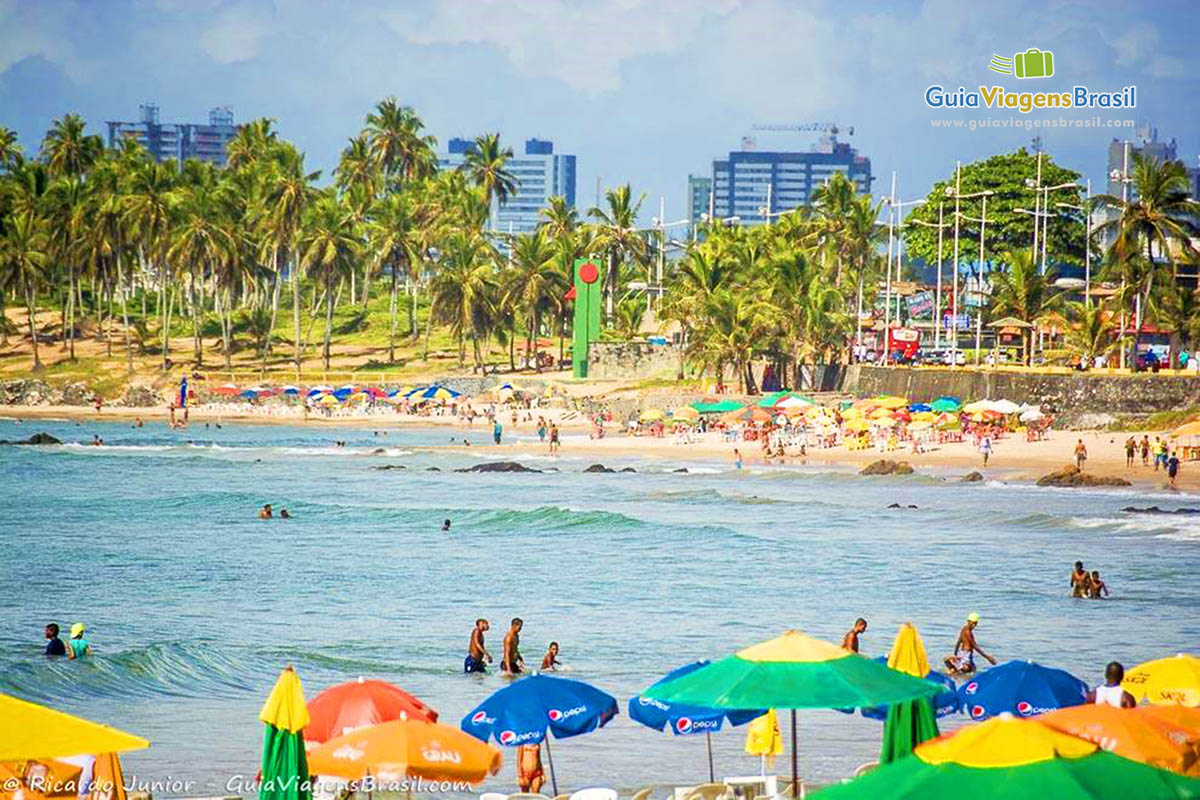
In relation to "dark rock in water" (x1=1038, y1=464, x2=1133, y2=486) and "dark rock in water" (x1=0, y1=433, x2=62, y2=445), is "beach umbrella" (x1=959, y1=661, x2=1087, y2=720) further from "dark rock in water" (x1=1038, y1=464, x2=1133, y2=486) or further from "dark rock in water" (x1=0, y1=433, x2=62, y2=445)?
"dark rock in water" (x1=0, y1=433, x2=62, y2=445)

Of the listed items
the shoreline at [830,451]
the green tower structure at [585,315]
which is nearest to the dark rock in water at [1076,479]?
the shoreline at [830,451]

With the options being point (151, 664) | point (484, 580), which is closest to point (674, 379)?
point (484, 580)

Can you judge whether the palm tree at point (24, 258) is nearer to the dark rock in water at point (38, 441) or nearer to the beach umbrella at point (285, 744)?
the dark rock in water at point (38, 441)

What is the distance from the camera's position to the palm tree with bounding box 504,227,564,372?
80188mm

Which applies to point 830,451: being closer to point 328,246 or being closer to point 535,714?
point 328,246

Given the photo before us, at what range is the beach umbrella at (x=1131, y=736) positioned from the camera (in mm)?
9695

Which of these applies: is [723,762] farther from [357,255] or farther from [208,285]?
[208,285]

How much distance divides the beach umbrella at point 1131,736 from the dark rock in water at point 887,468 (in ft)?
135

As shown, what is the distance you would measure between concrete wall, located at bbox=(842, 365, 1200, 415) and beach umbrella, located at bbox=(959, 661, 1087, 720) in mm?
44482

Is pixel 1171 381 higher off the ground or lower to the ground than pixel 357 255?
lower

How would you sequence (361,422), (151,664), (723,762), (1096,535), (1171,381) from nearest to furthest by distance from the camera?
(723,762) → (151,664) → (1096,535) → (1171,381) → (361,422)

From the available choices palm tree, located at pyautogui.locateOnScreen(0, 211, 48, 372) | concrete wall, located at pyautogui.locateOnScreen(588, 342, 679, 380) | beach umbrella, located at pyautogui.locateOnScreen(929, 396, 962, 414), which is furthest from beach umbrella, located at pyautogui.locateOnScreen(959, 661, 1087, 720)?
palm tree, located at pyautogui.locateOnScreen(0, 211, 48, 372)

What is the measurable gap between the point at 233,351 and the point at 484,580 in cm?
6152

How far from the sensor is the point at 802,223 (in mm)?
84875
